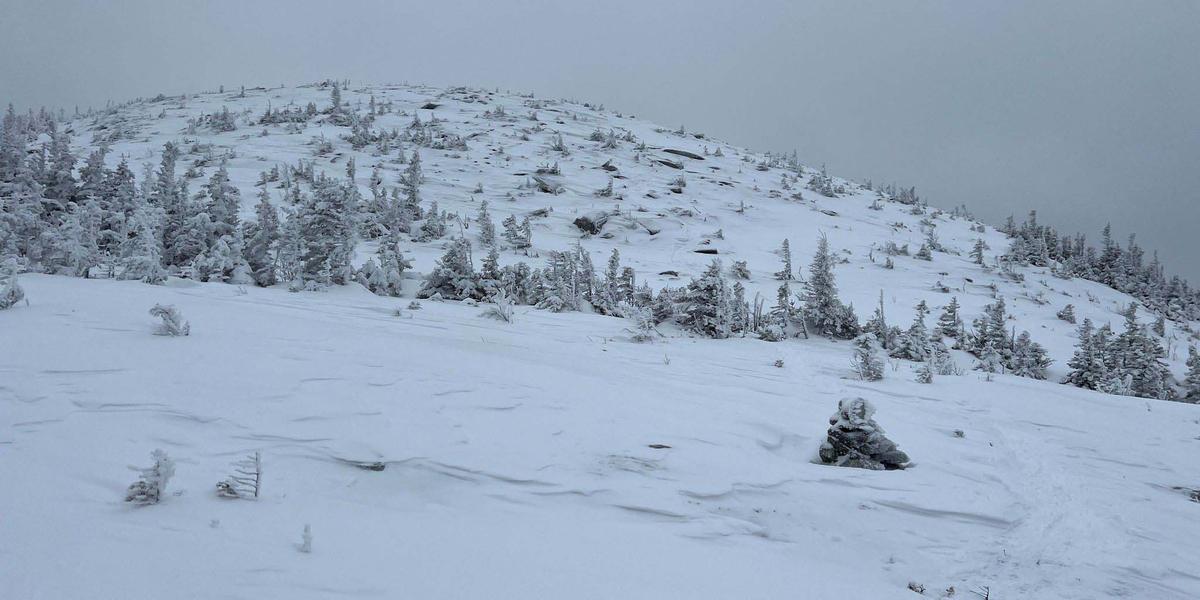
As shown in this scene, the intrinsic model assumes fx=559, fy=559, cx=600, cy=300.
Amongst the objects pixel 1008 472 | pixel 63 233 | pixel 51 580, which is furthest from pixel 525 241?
pixel 51 580

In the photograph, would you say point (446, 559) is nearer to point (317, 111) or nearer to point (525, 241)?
point (525, 241)

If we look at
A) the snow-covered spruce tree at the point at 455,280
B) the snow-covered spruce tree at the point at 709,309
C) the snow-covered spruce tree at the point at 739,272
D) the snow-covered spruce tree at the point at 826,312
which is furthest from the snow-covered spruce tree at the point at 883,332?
the snow-covered spruce tree at the point at 455,280

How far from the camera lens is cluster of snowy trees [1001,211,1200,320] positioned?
99.5 feet

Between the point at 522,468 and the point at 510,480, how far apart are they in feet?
0.79

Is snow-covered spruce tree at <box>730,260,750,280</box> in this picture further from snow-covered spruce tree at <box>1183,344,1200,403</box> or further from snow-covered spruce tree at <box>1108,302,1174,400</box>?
snow-covered spruce tree at <box>1183,344,1200,403</box>

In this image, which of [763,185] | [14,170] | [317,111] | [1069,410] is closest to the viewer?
[1069,410]

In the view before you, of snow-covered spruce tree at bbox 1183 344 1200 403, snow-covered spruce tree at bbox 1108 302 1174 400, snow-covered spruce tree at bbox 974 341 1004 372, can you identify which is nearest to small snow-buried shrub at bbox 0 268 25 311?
snow-covered spruce tree at bbox 974 341 1004 372

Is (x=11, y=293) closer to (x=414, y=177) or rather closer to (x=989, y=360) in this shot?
(x=989, y=360)

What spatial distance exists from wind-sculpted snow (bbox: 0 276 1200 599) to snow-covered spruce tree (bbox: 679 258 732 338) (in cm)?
536

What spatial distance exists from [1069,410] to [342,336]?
12.5 meters

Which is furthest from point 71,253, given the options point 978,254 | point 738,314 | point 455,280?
point 978,254

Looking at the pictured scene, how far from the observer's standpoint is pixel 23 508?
13.0ft

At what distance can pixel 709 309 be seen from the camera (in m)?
15.2

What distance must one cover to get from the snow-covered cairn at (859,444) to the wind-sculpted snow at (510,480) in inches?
9.5
